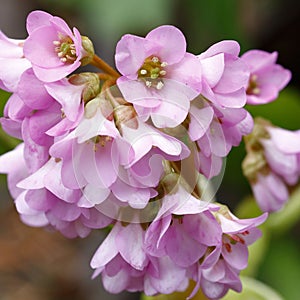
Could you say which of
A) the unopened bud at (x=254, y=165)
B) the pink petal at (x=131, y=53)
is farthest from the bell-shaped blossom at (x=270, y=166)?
the pink petal at (x=131, y=53)

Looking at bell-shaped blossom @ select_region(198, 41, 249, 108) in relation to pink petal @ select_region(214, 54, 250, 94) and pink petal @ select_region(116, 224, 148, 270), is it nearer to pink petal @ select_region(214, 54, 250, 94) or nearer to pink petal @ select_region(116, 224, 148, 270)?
pink petal @ select_region(214, 54, 250, 94)

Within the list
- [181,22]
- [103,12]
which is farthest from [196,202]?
[181,22]

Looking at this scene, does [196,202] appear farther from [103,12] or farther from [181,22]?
[181,22]

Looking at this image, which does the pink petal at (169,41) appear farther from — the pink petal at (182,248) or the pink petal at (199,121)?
the pink petal at (182,248)

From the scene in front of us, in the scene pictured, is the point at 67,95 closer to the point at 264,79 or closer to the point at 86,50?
the point at 86,50

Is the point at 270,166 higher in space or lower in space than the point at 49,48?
lower

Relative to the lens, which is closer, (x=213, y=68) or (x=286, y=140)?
(x=213, y=68)

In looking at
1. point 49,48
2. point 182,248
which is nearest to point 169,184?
point 182,248

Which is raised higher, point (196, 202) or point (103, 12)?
point (196, 202)
